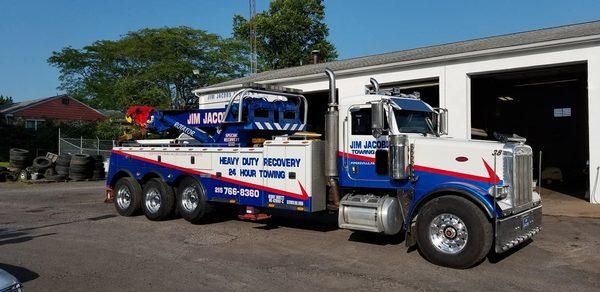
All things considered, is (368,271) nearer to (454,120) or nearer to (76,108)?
(454,120)

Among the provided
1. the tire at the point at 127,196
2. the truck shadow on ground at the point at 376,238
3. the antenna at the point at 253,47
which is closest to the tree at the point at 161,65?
the antenna at the point at 253,47

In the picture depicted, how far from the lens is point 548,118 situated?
2356cm

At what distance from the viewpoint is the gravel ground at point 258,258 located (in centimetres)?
670

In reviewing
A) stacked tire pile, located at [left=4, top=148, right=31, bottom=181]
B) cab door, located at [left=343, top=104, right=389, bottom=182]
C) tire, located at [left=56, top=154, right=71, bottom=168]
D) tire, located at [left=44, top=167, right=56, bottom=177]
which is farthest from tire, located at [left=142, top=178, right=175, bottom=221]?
stacked tire pile, located at [left=4, top=148, right=31, bottom=181]

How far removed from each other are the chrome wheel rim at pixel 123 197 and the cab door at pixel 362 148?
6.30 meters

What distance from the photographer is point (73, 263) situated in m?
7.72

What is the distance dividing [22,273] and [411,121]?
645 cm

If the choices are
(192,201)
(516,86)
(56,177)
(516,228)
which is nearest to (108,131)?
(56,177)

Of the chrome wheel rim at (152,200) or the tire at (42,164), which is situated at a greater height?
the tire at (42,164)

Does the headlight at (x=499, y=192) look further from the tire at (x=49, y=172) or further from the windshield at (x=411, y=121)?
the tire at (x=49, y=172)

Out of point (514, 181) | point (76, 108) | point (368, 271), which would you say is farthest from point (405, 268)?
point (76, 108)

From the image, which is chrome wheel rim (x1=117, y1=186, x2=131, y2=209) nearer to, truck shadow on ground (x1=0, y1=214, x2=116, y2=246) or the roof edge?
truck shadow on ground (x1=0, y1=214, x2=116, y2=246)

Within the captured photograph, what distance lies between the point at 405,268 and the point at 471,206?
4.30ft

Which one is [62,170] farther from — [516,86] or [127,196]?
[516,86]
